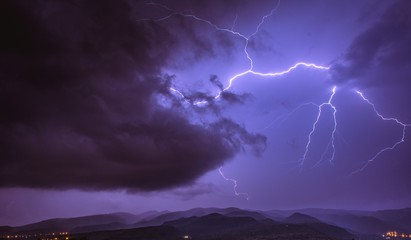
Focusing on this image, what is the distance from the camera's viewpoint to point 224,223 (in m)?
197

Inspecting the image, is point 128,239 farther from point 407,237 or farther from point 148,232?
point 407,237

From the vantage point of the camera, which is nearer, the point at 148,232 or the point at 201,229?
the point at 148,232

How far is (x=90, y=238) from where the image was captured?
509 feet

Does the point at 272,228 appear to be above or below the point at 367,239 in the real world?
above

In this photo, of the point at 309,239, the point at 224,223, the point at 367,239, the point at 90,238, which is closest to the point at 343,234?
the point at 367,239

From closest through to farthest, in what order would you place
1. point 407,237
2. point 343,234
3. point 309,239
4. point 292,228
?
1. point 309,239
2. point 292,228
3. point 343,234
4. point 407,237

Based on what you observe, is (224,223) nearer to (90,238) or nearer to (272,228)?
(272,228)

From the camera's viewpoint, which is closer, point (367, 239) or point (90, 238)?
point (90, 238)

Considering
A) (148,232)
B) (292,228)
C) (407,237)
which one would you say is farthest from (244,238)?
(407,237)

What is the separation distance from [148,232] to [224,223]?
53754 mm

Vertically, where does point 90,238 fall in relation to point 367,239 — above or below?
above

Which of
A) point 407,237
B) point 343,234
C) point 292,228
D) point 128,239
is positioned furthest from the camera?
point 407,237

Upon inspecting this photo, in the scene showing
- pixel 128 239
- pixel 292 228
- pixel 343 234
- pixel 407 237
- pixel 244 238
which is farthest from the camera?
pixel 407 237

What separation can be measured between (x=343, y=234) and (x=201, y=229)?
7229 centimetres
